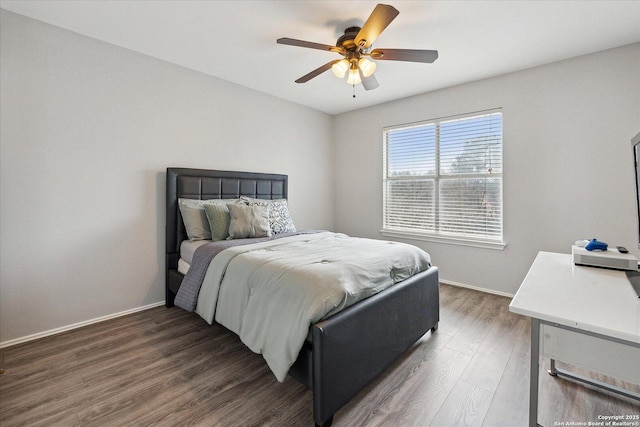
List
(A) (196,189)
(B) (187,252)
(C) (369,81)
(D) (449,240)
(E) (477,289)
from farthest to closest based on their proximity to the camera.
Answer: (D) (449,240)
(E) (477,289)
(A) (196,189)
(B) (187,252)
(C) (369,81)

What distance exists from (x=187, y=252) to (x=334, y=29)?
7.89ft

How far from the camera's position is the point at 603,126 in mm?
2668

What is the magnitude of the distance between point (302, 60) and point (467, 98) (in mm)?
2045

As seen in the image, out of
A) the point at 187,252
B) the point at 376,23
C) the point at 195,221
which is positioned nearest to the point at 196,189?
the point at 195,221

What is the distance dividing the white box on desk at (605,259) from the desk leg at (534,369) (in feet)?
2.86

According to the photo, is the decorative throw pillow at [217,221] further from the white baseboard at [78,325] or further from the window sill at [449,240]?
the window sill at [449,240]

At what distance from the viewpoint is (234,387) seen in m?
1.75

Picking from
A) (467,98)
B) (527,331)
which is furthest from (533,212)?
(467,98)

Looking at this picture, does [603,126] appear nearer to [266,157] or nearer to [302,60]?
Answer: [302,60]

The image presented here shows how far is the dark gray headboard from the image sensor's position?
294 centimetres

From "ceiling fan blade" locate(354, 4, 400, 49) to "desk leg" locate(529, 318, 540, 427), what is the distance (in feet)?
5.67

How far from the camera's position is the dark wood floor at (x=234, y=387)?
4.99 ft

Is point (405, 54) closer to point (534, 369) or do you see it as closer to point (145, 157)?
point (534, 369)

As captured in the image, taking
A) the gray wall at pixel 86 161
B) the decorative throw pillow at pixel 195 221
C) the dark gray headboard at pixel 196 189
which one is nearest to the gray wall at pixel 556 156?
the dark gray headboard at pixel 196 189
